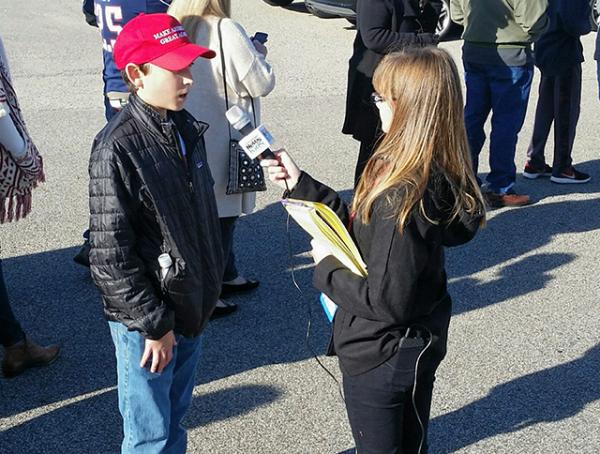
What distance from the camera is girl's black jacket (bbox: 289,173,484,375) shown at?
2443 millimetres

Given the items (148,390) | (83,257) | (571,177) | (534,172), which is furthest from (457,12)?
(148,390)

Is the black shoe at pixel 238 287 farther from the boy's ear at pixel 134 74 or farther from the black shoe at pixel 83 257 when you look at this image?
the boy's ear at pixel 134 74

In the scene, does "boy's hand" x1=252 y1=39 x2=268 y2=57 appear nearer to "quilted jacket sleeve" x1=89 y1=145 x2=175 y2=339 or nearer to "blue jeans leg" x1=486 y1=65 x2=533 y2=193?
"quilted jacket sleeve" x1=89 y1=145 x2=175 y2=339

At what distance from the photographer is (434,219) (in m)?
2.48

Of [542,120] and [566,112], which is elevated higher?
[566,112]

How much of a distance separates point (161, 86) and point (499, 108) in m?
3.99

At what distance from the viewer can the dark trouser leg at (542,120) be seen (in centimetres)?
678

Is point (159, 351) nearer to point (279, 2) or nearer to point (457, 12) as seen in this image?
point (457, 12)

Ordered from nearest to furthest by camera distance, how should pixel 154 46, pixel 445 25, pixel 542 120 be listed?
pixel 154 46 < pixel 542 120 < pixel 445 25

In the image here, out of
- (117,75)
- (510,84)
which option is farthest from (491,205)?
(117,75)

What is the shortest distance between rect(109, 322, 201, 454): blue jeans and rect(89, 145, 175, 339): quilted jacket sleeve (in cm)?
14

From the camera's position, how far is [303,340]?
444 cm

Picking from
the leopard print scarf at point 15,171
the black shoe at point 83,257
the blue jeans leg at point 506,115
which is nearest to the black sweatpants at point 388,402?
the leopard print scarf at point 15,171

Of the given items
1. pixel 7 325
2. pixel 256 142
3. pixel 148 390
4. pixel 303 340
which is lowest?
pixel 303 340
